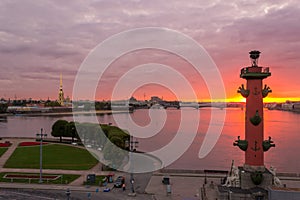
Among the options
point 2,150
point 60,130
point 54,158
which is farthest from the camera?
point 60,130

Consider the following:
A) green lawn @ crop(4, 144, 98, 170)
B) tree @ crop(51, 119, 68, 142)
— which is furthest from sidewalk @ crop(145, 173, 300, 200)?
tree @ crop(51, 119, 68, 142)

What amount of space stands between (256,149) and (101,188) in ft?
42.5

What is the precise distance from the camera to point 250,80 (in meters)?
22.9

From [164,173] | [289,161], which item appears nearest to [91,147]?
[164,173]

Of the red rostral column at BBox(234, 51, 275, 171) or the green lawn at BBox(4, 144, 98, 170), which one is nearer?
the red rostral column at BBox(234, 51, 275, 171)

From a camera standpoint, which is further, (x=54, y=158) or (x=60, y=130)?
(x=60, y=130)

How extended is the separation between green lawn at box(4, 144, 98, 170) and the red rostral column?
18.8m

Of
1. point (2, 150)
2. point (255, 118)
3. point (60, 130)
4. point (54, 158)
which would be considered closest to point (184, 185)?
point (255, 118)

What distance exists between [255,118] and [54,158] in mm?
26576

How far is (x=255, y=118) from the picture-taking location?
22688 millimetres

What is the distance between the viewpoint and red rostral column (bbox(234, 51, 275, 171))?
22672mm

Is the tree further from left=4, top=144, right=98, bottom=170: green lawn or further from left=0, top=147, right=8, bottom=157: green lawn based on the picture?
left=0, top=147, right=8, bottom=157: green lawn

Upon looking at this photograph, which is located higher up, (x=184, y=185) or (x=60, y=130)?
(x=60, y=130)

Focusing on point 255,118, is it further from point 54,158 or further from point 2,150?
point 2,150
